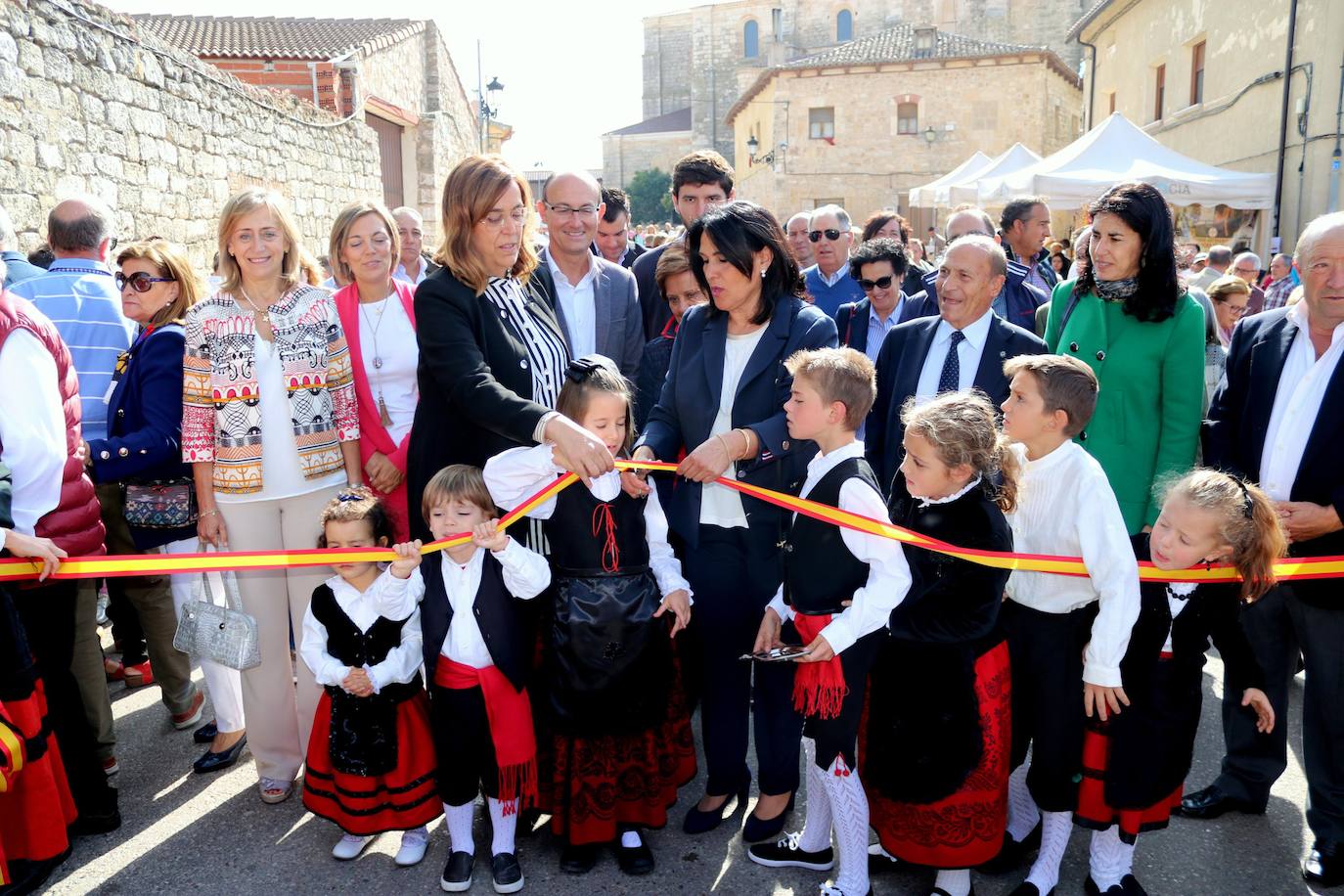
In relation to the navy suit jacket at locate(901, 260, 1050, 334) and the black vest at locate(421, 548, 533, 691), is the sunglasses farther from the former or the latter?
the navy suit jacket at locate(901, 260, 1050, 334)

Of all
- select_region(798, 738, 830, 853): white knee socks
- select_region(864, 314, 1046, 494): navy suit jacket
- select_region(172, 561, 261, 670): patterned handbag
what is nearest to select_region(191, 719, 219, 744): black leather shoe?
select_region(172, 561, 261, 670): patterned handbag

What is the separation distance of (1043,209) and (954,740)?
5088 mm

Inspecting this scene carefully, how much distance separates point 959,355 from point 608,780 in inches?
81.0

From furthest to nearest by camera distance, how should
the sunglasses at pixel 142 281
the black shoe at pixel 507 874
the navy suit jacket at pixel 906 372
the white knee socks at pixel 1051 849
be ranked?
the sunglasses at pixel 142 281 → the navy suit jacket at pixel 906 372 → the black shoe at pixel 507 874 → the white knee socks at pixel 1051 849

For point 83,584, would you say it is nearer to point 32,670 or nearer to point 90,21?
point 32,670

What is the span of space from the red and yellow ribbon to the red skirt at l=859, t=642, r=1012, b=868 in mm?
353

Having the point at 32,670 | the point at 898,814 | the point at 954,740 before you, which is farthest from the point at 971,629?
the point at 32,670

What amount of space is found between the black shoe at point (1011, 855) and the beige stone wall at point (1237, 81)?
13928 millimetres

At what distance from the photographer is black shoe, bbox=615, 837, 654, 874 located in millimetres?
3135

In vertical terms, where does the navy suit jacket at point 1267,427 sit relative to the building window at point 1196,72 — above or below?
below

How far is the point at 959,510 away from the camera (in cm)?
276

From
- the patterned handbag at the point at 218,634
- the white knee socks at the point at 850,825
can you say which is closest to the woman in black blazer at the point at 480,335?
the patterned handbag at the point at 218,634

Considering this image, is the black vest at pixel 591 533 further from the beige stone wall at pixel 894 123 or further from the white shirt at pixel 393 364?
the beige stone wall at pixel 894 123

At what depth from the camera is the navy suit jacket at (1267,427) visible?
3127mm
